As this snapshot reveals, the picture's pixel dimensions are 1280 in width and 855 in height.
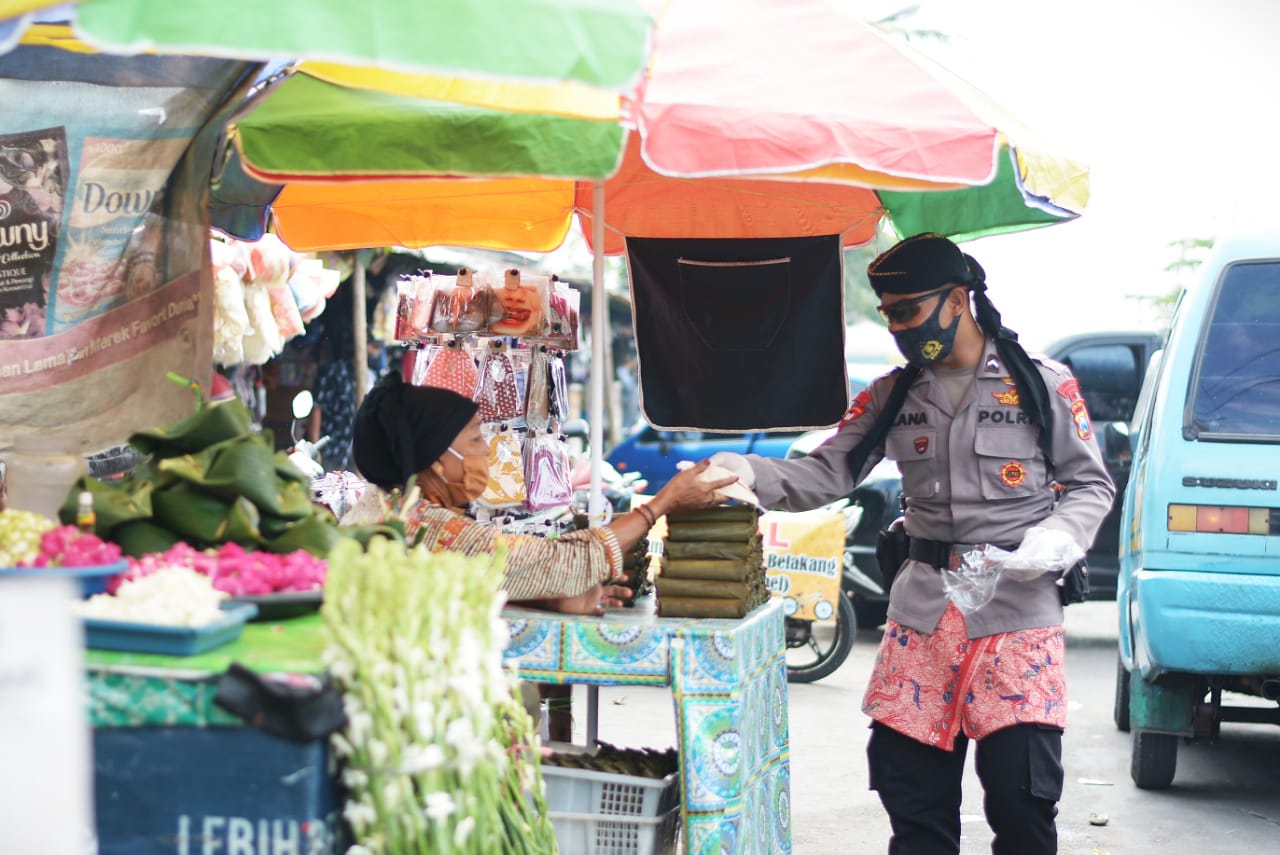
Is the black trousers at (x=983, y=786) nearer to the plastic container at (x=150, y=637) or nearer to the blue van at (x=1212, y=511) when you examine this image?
the blue van at (x=1212, y=511)

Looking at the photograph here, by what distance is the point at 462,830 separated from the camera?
247 cm

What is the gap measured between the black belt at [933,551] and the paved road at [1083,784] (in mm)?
1819

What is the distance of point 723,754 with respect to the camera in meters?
3.50

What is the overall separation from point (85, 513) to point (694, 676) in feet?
4.98

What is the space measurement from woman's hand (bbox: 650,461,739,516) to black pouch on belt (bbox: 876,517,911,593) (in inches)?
27.3

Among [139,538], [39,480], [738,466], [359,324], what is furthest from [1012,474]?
[359,324]

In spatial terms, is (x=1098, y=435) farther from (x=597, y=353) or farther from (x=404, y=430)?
(x=404, y=430)

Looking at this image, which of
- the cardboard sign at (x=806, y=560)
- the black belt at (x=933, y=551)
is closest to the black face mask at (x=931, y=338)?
the black belt at (x=933, y=551)

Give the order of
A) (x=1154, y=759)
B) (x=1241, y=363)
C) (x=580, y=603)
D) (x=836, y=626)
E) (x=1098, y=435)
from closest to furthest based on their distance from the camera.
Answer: (x=580, y=603) → (x=1241, y=363) → (x=1154, y=759) → (x=836, y=626) → (x=1098, y=435)

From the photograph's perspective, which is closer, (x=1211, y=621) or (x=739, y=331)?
(x=739, y=331)

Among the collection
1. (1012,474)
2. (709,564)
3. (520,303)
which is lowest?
(709,564)

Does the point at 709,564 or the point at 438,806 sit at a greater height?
the point at 709,564

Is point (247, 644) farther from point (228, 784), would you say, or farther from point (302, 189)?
point (302, 189)

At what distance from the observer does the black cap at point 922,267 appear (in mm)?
4043
